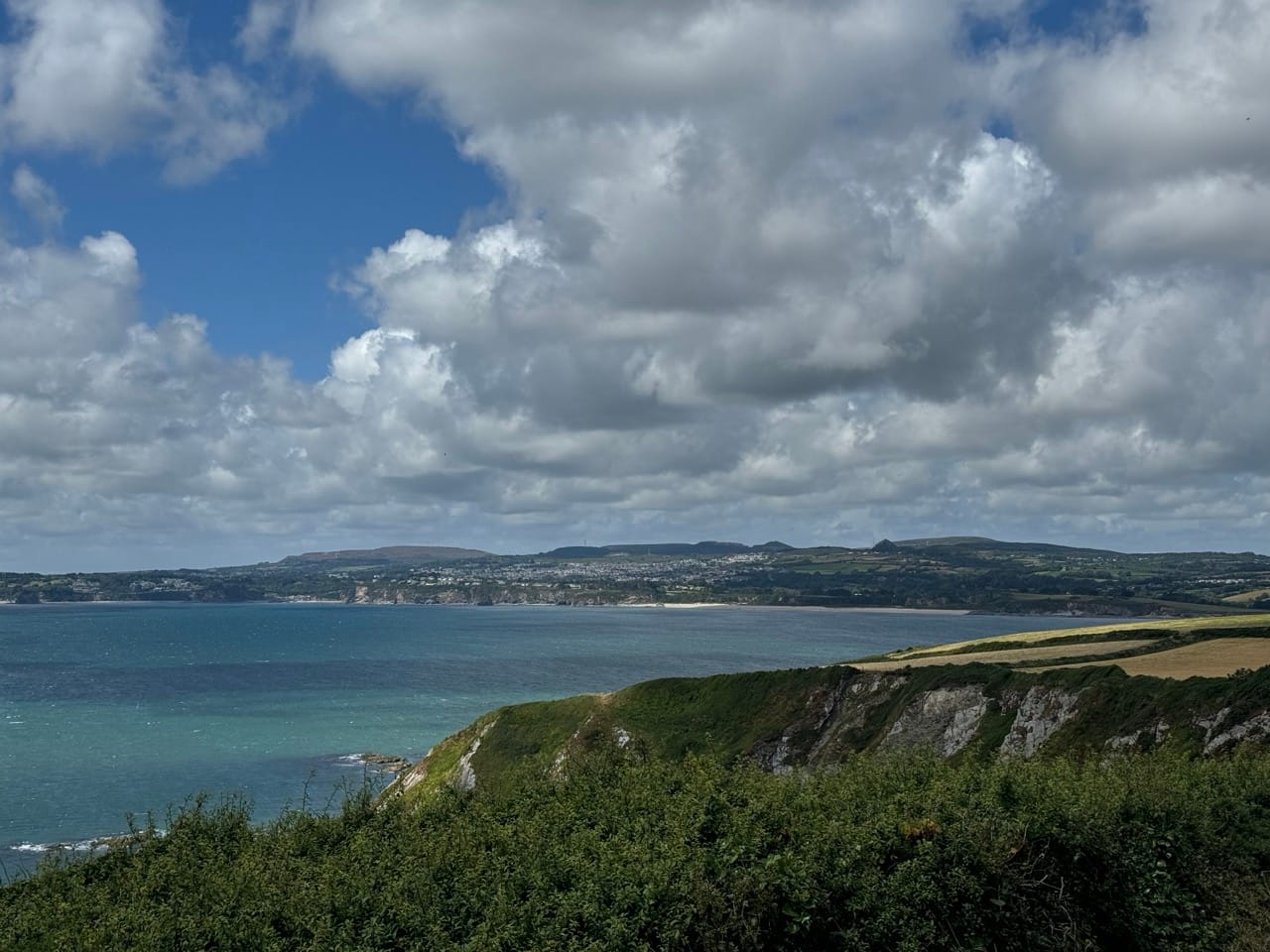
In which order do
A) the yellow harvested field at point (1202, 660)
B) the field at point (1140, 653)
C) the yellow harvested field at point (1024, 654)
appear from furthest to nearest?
the yellow harvested field at point (1024, 654)
the field at point (1140, 653)
the yellow harvested field at point (1202, 660)

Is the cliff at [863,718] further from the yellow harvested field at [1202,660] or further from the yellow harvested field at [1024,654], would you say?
the yellow harvested field at [1024,654]

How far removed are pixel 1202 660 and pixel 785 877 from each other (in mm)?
63346

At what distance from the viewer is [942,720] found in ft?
225

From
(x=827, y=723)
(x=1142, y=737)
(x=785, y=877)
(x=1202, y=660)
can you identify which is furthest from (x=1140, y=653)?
(x=785, y=877)

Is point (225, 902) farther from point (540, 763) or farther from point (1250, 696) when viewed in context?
point (1250, 696)

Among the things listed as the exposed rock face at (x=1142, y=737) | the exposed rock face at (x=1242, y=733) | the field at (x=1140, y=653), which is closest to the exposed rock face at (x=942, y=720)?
the field at (x=1140, y=653)

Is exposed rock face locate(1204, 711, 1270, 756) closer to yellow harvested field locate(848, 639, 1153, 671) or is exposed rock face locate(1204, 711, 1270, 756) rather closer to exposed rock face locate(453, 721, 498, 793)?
yellow harvested field locate(848, 639, 1153, 671)

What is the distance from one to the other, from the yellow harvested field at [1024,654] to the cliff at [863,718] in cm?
724

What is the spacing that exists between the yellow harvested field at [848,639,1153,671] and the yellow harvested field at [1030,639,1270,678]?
18.6ft

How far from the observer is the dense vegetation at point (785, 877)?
1886cm

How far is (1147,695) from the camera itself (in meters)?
54.5

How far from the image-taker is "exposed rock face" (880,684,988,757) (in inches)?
2608

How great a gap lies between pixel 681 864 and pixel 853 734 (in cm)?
5847

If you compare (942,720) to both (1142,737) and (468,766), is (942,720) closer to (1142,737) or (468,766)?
(1142,737)
